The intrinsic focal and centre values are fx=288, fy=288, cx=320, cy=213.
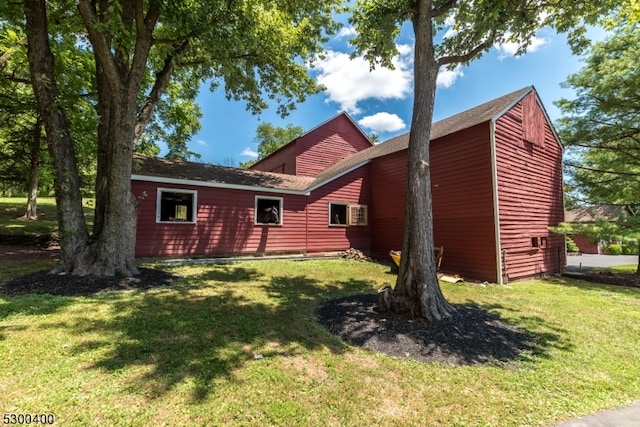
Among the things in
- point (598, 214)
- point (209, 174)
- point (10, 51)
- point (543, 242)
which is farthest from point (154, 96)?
point (598, 214)

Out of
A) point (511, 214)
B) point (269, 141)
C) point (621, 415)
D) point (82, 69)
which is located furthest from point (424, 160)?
point (269, 141)

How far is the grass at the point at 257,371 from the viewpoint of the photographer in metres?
2.57

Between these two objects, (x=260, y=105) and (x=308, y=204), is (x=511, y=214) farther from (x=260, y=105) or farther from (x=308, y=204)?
(x=260, y=105)

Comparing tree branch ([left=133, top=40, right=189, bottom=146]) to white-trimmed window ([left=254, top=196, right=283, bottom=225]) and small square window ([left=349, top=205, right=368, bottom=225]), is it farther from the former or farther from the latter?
small square window ([left=349, top=205, right=368, bottom=225])

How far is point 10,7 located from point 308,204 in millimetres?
10610

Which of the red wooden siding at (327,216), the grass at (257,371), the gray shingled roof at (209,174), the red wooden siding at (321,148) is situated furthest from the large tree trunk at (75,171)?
the red wooden siding at (321,148)

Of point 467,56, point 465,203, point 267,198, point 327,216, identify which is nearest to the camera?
point 467,56

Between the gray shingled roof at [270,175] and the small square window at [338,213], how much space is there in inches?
54.2

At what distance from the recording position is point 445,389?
10.0 feet

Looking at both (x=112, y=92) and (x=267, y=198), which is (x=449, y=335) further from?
(x=267, y=198)

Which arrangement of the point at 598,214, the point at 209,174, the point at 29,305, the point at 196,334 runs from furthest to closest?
the point at 209,174 < the point at 598,214 < the point at 29,305 < the point at 196,334

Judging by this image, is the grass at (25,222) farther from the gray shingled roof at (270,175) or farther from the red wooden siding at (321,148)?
the red wooden siding at (321,148)

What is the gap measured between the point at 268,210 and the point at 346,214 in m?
3.73

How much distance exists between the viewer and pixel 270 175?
47.3ft
